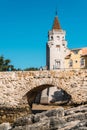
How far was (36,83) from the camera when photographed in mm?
36062

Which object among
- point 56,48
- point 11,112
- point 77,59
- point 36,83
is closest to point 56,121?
point 36,83

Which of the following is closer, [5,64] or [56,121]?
[56,121]

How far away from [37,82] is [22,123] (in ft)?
34.5

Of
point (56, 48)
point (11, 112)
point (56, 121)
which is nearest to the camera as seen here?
point (56, 121)

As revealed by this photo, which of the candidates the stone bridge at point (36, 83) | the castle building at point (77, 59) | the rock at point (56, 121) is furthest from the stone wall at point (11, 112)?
the castle building at point (77, 59)

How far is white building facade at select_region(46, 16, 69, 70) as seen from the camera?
7506 cm

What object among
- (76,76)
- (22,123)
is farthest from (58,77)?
(22,123)

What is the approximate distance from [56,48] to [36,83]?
4292 cm

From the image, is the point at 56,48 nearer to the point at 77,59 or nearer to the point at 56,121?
the point at 77,59

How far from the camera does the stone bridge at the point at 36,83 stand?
35594 mm

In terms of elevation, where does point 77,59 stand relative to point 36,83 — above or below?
above

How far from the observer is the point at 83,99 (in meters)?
35.6

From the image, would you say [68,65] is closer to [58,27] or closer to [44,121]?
[58,27]

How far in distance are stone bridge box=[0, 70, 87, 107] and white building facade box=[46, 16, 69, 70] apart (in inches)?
1457
